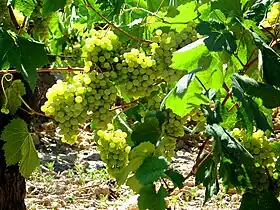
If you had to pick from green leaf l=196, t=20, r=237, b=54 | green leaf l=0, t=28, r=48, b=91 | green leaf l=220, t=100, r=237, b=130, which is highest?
green leaf l=196, t=20, r=237, b=54

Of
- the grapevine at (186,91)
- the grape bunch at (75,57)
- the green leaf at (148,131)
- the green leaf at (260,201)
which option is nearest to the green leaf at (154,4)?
the grapevine at (186,91)

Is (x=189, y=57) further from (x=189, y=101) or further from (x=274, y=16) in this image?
(x=274, y=16)

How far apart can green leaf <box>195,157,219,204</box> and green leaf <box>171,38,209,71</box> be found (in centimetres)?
22

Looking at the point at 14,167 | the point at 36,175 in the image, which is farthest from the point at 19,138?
the point at 36,175

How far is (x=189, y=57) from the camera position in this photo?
4.51ft

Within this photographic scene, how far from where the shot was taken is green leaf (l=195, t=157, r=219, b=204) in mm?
1402

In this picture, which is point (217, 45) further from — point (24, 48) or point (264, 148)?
A: point (24, 48)

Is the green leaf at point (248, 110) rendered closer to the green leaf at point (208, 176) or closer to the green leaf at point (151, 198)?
the green leaf at point (208, 176)

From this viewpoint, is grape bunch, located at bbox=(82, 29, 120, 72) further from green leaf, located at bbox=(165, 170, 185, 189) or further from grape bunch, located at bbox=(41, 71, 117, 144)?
green leaf, located at bbox=(165, 170, 185, 189)

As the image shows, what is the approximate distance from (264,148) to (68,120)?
1.42ft

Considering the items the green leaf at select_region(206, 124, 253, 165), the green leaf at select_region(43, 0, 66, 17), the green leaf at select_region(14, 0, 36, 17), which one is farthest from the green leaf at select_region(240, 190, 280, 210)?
the green leaf at select_region(14, 0, 36, 17)

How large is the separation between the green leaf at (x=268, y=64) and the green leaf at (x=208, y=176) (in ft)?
0.71

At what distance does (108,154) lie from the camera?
1.64 meters

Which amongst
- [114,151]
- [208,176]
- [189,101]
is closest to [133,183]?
[114,151]
